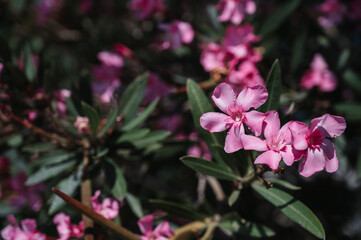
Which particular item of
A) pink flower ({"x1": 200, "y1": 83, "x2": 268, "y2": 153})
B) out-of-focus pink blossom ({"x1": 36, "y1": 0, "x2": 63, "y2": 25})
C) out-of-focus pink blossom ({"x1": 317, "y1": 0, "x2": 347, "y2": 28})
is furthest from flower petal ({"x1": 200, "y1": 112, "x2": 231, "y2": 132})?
out-of-focus pink blossom ({"x1": 36, "y1": 0, "x2": 63, "y2": 25})

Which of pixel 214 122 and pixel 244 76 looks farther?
pixel 244 76

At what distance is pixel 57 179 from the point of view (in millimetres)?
1274

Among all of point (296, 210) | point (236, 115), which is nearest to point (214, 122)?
point (236, 115)

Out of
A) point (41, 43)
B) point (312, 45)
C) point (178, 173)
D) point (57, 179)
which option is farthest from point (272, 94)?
point (41, 43)

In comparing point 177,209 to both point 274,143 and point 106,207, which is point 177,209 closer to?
point 106,207

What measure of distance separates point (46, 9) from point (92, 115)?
130cm

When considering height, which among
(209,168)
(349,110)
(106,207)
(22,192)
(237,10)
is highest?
(237,10)

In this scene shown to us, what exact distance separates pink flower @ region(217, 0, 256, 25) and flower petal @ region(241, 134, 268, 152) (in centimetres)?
81

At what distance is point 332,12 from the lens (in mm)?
1697

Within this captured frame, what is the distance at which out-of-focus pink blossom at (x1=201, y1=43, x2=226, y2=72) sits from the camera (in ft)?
4.55

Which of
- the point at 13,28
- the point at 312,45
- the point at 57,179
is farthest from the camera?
the point at 13,28

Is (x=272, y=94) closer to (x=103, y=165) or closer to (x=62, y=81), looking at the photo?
(x=103, y=165)

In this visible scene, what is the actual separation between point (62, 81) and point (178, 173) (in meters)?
1.03

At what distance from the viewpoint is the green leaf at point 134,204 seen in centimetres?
127
